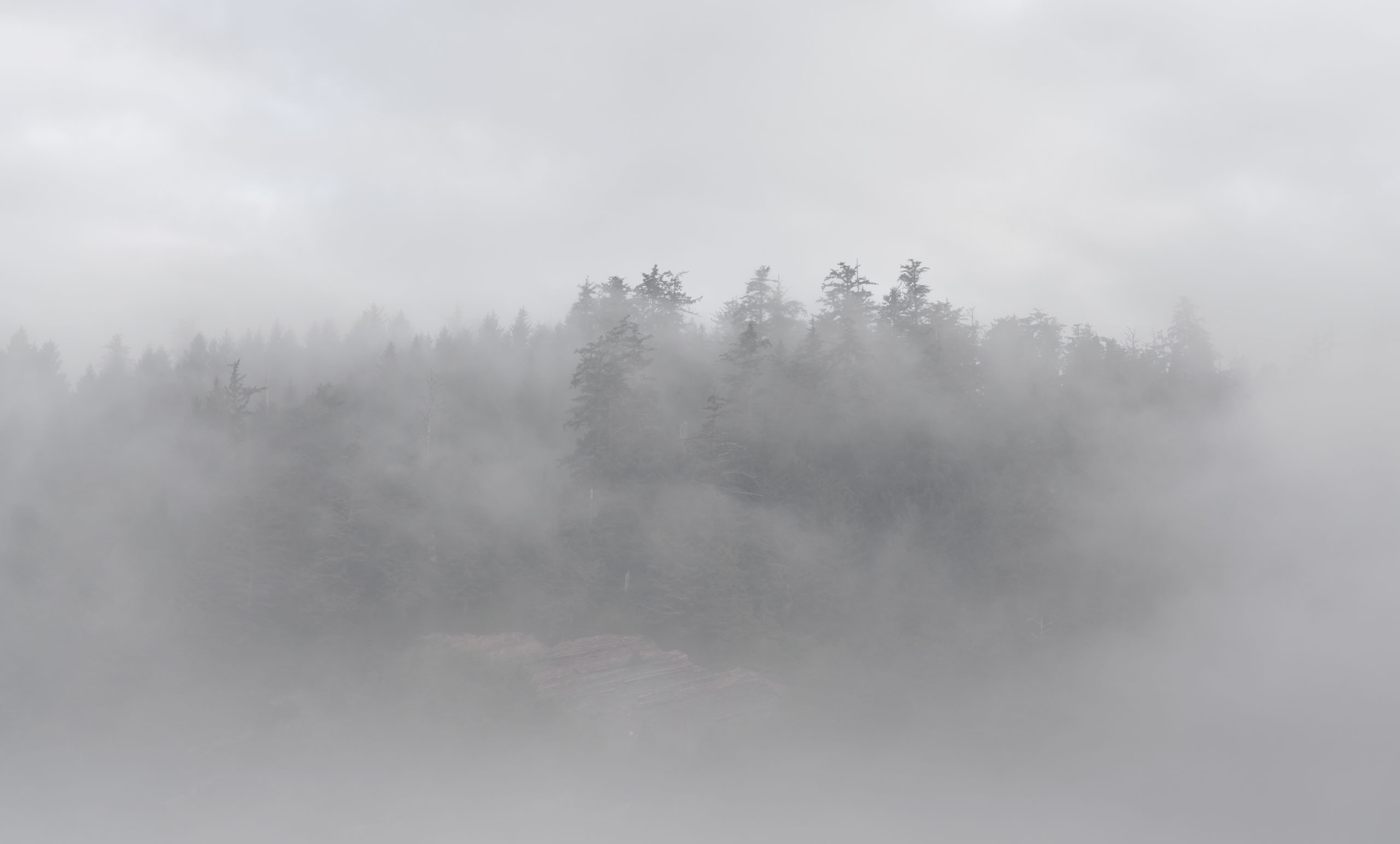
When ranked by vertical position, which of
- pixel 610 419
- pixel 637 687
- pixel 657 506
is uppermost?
pixel 610 419

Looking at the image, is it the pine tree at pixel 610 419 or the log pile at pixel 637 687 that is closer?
the log pile at pixel 637 687

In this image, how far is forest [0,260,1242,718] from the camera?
1786 inches

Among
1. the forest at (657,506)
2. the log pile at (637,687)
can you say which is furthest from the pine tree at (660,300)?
the log pile at (637,687)

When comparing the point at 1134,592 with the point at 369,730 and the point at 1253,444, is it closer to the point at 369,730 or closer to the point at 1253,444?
the point at 1253,444

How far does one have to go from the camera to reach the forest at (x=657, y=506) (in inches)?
1786

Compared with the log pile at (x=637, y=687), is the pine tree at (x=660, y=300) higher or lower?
higher

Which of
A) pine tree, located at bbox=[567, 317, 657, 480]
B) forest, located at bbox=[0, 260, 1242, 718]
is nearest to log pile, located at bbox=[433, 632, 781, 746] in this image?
forest, located at bbox=[0, 260, 1242, 718]

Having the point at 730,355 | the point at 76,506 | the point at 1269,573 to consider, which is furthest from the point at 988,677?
the point at 76,506

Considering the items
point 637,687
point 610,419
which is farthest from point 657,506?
point 637,687

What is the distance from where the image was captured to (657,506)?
154 ft

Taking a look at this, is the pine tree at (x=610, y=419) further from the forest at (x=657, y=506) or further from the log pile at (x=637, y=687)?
the log pile at (x=637, y=687)

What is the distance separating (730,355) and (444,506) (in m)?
19.0

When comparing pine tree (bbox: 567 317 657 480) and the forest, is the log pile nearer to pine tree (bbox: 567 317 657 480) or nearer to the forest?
the forest

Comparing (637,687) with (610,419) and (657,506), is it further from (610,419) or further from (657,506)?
(610,419)
